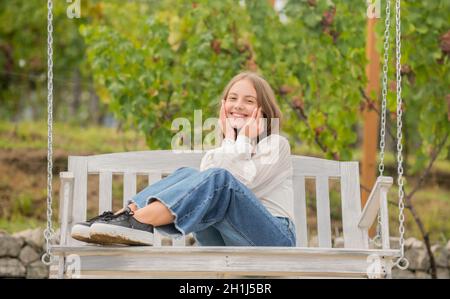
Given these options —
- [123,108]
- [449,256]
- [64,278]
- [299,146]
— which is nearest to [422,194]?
[299,146]

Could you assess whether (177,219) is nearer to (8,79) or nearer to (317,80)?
(317,80)

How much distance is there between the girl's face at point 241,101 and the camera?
3.52 metres

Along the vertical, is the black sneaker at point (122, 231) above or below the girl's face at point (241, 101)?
below

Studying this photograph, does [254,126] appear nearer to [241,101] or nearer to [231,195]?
[241,101]

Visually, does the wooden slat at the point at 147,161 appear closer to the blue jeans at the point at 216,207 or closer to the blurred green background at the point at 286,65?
the blue jeans at the point at 216,207

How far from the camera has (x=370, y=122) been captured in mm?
5645

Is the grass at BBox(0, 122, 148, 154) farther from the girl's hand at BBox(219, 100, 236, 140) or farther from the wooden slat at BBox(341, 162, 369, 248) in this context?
the girl's hand at BBox(219, 100, 236, 140)

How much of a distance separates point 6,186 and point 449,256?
325cm

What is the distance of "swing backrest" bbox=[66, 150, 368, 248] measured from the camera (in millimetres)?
3812

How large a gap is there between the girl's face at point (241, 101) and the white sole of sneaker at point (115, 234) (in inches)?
30.1

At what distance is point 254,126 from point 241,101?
0.13 m

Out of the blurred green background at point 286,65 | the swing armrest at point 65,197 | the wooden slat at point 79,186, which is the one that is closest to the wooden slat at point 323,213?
the blurred green background at point 286,65

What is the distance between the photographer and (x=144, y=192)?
10.1ft
